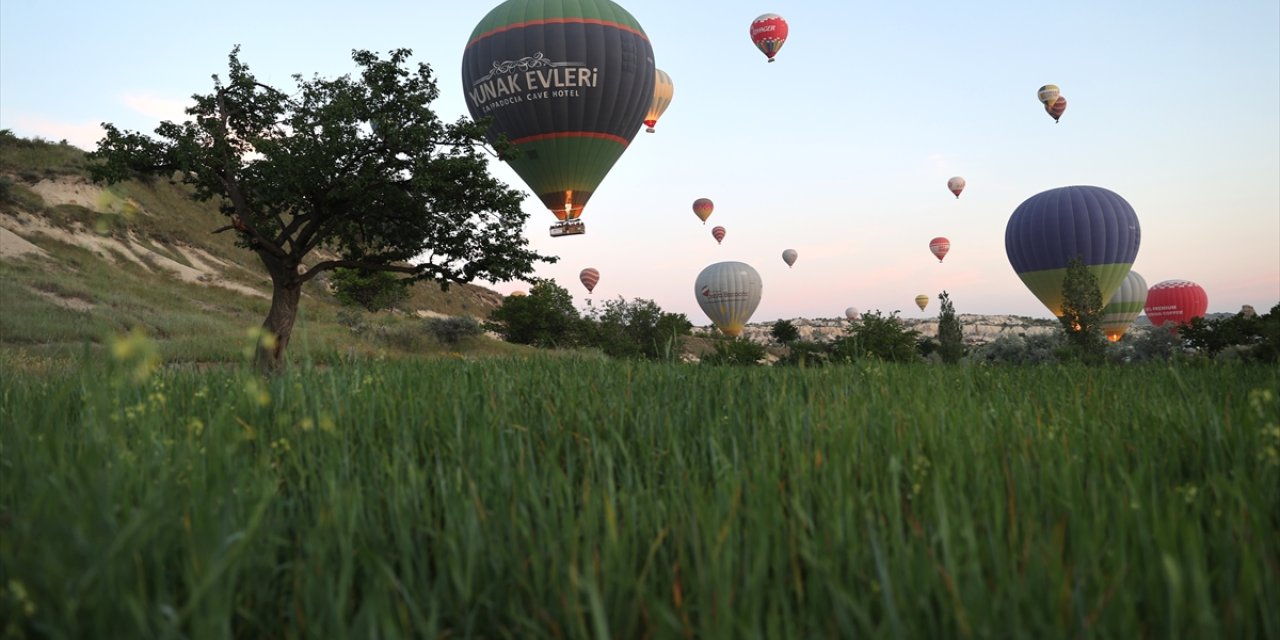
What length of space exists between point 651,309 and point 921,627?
46096mm

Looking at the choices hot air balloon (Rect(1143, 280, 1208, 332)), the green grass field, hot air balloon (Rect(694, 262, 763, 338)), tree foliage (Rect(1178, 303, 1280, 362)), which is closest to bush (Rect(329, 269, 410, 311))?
hot air balloon (Rect(694, 262, 763, 338))

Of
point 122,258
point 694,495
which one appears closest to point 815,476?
point 694,495

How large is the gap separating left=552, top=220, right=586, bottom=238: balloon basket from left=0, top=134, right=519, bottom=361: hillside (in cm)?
837

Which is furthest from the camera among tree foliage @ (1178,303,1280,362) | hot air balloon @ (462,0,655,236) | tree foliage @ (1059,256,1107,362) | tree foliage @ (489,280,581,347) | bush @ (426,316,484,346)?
tree foliage @ (489,280,581,347)

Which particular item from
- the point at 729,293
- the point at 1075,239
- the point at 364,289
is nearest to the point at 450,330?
the point at 364,289

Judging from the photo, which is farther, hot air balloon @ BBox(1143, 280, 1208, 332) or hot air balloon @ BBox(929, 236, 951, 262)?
hot air balloon @ BBox(929, 236, 951, 262)

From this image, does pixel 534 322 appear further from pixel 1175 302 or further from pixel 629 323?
pixel 1175 302

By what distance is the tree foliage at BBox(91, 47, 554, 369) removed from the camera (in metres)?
17.9

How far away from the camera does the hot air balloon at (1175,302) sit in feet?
195

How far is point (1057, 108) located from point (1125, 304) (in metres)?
17.2

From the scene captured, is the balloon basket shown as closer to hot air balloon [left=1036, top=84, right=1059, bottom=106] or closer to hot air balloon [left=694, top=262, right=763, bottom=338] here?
hot air balloon [left=694, top=262, right=763, bottom=338]

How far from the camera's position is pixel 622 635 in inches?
54.1

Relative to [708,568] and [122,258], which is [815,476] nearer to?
[708,568]

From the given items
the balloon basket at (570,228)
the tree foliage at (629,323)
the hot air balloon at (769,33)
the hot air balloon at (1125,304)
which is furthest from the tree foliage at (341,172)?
the hot air balloon at (1125,304)
